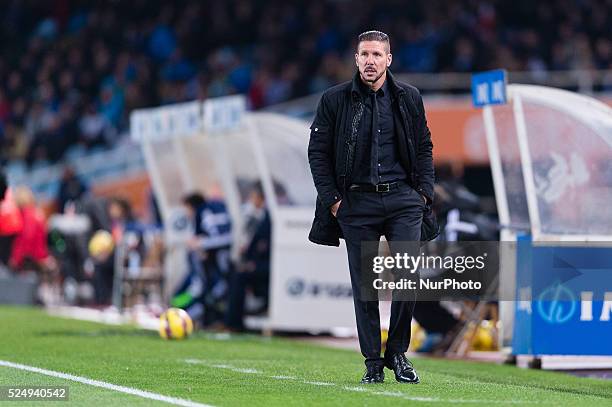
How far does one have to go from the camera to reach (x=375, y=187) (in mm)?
9336

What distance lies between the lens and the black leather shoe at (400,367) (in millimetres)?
9422

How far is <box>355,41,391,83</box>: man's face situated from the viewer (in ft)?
30.3

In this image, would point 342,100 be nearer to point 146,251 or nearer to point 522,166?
point 522,166

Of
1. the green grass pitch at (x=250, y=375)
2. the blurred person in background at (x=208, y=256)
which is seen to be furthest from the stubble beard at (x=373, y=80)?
the blurred person in background at (x=208, y=256)

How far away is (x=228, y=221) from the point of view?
1800 cm

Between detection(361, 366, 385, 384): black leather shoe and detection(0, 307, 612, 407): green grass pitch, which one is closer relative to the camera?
detection(0, 307, 612, 407): green grass pitch

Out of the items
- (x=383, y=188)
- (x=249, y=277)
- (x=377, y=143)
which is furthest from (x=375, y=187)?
(x=249, y=277)

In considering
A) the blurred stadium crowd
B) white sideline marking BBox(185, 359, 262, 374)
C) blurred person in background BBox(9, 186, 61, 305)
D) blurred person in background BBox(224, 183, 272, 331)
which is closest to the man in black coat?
white sideline marking BBox(185, 359, 262, 374)

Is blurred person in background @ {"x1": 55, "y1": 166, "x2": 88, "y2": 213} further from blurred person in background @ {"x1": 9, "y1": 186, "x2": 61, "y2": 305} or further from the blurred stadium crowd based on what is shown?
the blurred stadium crowd

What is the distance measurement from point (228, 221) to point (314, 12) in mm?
13512

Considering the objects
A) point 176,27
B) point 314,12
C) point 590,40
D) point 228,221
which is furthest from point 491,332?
point 176,27

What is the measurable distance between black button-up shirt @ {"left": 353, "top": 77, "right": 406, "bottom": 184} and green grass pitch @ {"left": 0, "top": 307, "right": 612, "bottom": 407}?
1324 millimetres

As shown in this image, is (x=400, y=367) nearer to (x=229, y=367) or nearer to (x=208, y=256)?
(x=229, y=367)

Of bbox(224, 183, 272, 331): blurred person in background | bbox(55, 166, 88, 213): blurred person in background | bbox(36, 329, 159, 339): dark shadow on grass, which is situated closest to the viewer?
bbox(36, 329, 159, 339): dark shadow on grass
